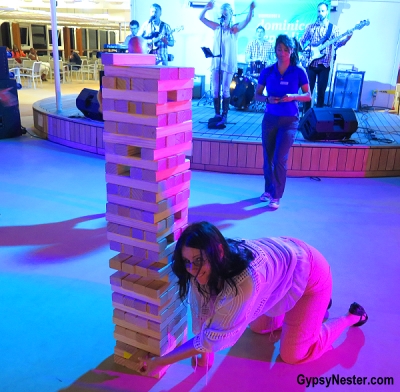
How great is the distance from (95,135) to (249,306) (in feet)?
14.7

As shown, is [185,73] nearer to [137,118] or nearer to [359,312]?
[137,118]

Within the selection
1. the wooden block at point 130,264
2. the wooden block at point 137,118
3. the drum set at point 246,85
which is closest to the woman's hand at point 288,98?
the wooden block at point 137,118

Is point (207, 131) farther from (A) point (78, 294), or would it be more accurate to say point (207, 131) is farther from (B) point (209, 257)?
(B) point (209, 257)

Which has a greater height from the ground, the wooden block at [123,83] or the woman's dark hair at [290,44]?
the woman's dark hair at [290,44]

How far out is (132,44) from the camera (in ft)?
9.33

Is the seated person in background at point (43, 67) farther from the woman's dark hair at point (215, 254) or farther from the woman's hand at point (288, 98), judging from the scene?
the woman's dark hair at point (215, 254)

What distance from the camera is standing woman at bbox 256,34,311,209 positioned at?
3455 mm

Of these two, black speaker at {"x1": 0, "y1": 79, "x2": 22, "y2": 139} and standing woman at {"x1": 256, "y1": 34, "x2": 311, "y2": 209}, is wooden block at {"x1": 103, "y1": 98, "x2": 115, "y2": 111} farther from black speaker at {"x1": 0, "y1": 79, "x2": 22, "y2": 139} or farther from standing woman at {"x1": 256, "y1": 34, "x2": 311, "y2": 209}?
black speaker at {"x1": 0, "y1": 79, "x2": 22, "y2": 139}

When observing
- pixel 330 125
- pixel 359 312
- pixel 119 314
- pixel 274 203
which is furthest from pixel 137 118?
pixel 330 125

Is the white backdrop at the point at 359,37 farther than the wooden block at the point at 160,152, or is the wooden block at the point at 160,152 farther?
the white backdrop at the point at 359,37

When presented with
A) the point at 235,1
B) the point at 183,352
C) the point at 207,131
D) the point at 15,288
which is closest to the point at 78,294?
the point at 15,288

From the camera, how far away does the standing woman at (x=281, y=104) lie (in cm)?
346

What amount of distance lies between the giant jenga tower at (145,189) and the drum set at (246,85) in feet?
19.5

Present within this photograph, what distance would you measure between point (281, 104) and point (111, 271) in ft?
6.48
